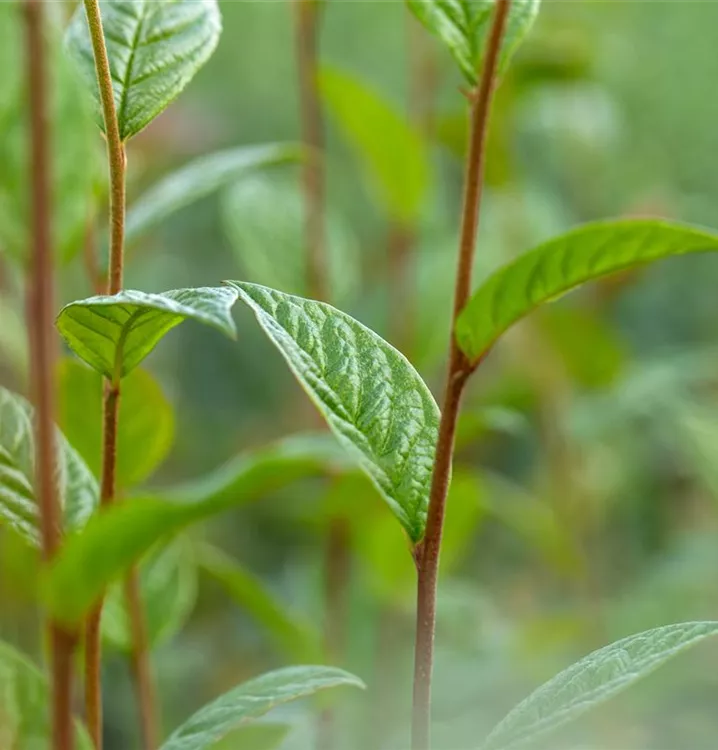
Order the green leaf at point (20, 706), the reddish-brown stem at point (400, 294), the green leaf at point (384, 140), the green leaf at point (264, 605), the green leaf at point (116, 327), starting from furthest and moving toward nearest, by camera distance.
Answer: the reddish-brown stem at point (400, 294), the green leaf at point (384, 140), the green leaf at point (264, 605), the green leaf at point (20, 706), the green leaf at point (116, 327)

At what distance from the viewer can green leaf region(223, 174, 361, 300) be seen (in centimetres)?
74

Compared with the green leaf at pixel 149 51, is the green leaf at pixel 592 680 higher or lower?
lower

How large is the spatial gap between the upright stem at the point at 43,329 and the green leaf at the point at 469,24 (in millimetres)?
124

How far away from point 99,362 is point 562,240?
135 mm

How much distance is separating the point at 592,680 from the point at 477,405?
0.59 metres

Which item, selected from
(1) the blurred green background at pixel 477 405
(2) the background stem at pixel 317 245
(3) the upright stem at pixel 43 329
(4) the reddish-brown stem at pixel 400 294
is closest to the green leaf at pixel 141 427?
(1) the blurred green background at pixel 477 405

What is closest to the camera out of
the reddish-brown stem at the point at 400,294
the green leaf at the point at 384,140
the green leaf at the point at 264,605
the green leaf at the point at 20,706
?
the green leaf at the point at 20,706

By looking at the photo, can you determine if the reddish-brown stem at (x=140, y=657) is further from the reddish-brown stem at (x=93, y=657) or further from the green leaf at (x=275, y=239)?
the green leaf at (x=275, y=239)

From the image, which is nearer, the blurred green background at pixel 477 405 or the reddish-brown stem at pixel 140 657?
the reddish-brown stem at pixel 140 657

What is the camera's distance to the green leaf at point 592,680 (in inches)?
10.1

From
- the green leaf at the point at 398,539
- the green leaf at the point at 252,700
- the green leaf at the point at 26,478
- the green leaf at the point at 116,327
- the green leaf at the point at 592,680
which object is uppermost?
the green leaf at the point at 116,327

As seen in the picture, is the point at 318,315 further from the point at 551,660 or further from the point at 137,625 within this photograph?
the point at 551,660

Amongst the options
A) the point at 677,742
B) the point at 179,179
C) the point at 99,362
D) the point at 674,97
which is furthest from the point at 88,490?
the point at 674,97

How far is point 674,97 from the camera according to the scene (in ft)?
5.70
